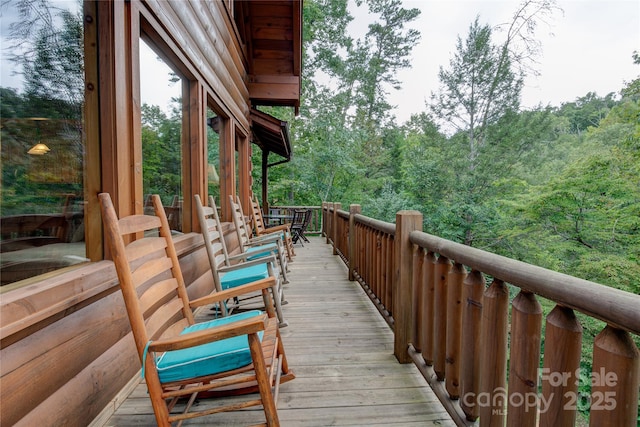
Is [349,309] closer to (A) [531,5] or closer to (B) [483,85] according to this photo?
(B) [483,85]

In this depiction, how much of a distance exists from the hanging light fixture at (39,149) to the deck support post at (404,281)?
1.87 metres

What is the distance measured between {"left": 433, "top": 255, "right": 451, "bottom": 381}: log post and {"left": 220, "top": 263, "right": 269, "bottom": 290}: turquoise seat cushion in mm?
1274

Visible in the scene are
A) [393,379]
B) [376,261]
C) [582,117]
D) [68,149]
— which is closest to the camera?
[68,149]

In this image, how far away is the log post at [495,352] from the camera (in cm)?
116

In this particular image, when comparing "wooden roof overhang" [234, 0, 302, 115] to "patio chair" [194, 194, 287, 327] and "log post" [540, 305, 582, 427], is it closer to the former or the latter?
"patio chair" [194, 194, 287, 327]

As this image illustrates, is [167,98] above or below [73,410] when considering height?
above

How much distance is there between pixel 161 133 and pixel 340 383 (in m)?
2.24

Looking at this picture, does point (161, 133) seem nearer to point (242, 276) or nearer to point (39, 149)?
point (39, 149)

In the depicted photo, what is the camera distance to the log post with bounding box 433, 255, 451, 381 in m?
1.62

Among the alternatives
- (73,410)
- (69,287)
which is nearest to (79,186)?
(69,287)

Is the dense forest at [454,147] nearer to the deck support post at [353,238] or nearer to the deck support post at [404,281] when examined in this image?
the deck support post at [404,281]

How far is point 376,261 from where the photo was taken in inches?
114

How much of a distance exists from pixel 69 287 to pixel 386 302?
2.07 m

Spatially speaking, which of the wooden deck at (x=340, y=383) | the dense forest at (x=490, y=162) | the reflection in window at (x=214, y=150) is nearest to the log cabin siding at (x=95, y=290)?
the wooden deck at (x=340, y=383)
